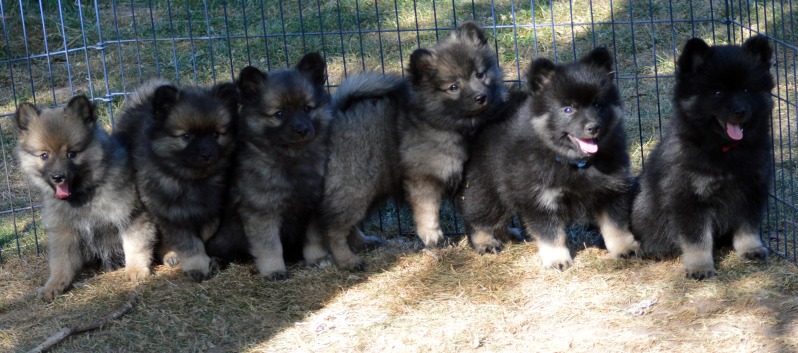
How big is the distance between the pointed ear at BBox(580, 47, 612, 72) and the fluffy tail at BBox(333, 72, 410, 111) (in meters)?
1.31

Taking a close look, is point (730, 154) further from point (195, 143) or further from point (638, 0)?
point (638, 0)

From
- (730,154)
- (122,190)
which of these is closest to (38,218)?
(122,190)

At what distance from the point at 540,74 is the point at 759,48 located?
1334 millimetres

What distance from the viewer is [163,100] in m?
6.54

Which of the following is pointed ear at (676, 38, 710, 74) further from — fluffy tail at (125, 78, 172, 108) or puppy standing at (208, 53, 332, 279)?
fluffy tail at (125, 78, 172, 108)

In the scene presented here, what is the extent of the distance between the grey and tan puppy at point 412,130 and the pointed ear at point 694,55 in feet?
4.41

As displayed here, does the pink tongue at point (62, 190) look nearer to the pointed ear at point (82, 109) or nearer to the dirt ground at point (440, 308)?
the pointed ear at point (82, 109)

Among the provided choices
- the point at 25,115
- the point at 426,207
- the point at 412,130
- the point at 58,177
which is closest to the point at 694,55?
the point at 412,130

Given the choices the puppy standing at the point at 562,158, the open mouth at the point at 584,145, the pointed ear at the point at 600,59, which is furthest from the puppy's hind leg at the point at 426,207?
the pointed ear at the point at 600,59

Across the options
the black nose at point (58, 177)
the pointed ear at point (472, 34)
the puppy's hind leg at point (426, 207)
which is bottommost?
the puppy's hind leg at point (426, 207)

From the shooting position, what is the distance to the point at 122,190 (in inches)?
268

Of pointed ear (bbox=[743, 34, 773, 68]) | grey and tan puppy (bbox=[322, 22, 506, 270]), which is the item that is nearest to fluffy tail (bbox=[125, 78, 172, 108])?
grey and tan puppy (bbox=[322, 22, 506, 270])

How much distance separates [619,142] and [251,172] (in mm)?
2456

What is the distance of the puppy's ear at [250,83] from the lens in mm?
6535
